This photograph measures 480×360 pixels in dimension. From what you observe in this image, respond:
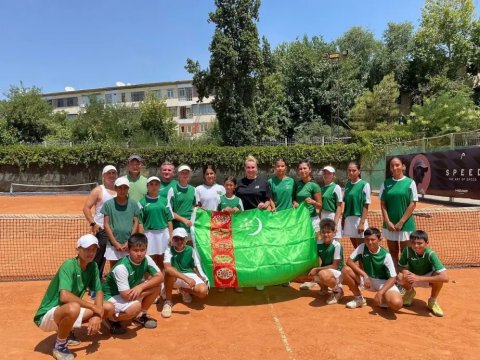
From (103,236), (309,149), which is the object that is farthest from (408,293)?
(309,149)

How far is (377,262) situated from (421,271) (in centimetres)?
67

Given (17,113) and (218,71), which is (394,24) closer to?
(218,71)

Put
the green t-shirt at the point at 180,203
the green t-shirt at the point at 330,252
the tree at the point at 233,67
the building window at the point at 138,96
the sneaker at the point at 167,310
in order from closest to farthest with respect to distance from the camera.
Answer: the sneaker at the point at 167,310 < the green t-shirt at the point at 330,252 < the green t-shirt at the point at 180,203 < the tree at the point at 233,67 < the building window at the point at 138,96

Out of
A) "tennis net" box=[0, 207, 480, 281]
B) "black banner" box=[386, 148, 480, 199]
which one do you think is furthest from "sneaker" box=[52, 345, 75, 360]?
"black banner" box=[386, 148, 480, 199]

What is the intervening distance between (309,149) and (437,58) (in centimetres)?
2439

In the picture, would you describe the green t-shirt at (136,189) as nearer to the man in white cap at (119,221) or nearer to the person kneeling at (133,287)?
the man in white cap at (119,221)

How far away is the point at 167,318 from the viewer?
562cm

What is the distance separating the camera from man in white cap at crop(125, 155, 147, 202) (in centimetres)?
638

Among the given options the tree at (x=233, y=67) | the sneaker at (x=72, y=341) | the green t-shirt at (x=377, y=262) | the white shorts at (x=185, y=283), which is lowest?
the sneaker at (x=72, y=341)

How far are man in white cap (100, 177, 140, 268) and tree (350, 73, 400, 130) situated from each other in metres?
33.3

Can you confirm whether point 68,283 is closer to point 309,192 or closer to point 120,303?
point 120,303

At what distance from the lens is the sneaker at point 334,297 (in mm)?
6082

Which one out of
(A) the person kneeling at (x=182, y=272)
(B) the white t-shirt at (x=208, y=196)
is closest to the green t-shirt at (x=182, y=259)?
(A) the person kneeling at (x=182, y=272)

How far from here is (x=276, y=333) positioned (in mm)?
5062
